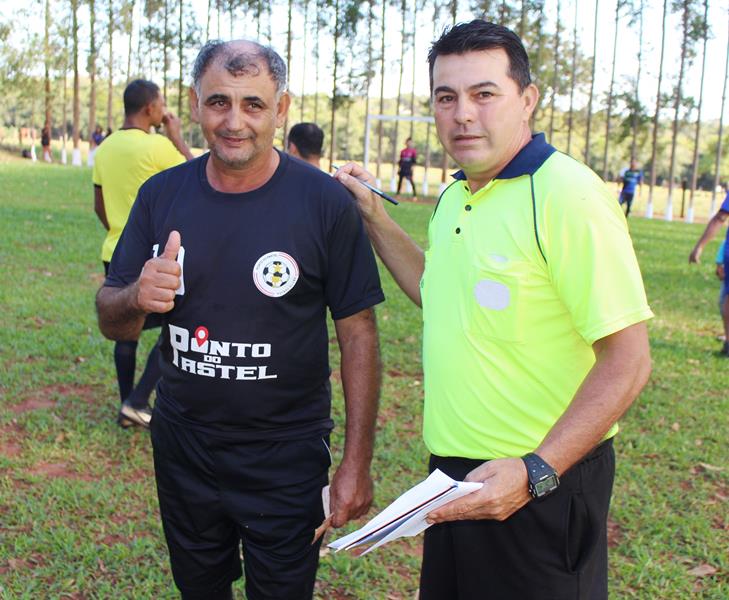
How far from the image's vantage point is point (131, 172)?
5152mm

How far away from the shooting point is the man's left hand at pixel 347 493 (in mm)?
2457

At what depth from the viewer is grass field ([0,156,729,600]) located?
373cm

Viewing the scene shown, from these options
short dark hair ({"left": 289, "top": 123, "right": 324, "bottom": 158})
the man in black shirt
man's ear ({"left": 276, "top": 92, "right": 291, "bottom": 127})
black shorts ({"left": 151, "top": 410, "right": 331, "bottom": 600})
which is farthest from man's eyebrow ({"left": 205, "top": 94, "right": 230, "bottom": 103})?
short dark hair ({"left": 289, "top": 123, "right": 324, "bottom": 158})

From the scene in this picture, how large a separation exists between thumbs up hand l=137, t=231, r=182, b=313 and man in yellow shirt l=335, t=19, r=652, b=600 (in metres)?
0.71

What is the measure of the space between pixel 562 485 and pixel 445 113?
103 centimetres

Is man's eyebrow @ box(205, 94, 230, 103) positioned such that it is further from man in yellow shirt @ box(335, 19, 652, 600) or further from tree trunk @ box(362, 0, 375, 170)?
tree trunk @ box(362, 0, 375, 170)

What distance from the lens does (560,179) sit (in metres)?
1.90

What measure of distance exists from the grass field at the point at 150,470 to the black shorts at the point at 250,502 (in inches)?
46.3

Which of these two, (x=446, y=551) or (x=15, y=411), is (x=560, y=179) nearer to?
(x=446, y=551)

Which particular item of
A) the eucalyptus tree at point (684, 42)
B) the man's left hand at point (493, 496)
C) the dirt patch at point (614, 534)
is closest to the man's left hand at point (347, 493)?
the man's left hand at point (493, 496)

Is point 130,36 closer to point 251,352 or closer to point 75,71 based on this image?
point 75,71

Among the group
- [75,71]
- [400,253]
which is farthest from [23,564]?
[75,71]

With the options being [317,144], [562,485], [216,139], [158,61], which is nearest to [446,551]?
[562,485]

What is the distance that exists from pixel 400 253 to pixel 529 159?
2.59ft
